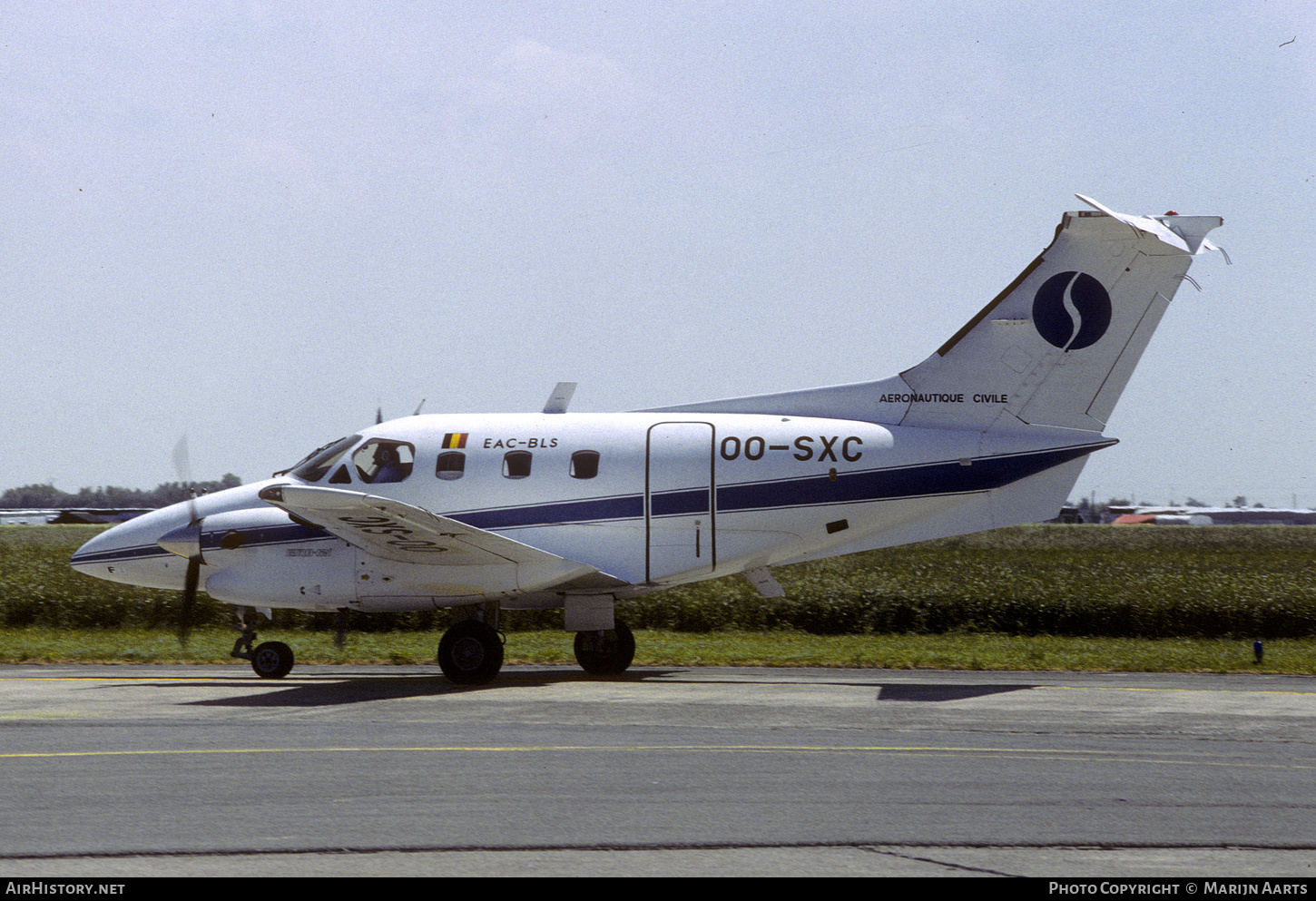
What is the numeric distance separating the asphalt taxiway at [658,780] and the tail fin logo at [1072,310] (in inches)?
185

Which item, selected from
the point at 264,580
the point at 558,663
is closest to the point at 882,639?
the point at 558,663

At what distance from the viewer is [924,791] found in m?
9.48

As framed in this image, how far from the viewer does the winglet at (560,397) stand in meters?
18.6

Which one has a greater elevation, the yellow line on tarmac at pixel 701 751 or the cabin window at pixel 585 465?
the cabin window at pixel 585 465

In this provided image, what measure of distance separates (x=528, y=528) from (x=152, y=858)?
10.1 meters

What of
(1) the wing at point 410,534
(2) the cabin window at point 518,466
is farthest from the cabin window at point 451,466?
(1) the wing at point 410,534

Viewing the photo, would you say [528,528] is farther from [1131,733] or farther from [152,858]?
[152,858]

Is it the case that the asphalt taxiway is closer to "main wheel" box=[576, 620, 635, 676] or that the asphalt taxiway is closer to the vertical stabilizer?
"main wheel" box=[576, 620, 635, 676]

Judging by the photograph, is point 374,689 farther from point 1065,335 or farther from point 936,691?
point 1065,335

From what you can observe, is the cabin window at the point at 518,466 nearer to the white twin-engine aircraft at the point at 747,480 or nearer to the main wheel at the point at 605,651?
the white twin-engine aircraft at the point at 747,480

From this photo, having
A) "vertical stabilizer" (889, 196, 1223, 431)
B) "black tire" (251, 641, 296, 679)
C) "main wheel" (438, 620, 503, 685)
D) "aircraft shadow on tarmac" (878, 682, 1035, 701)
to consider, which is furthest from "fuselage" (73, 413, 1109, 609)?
"aircraft shadow on tarmac" (878, 682, 1035, 701)

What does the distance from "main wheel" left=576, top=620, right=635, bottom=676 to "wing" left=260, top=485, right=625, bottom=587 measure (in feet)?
5.08

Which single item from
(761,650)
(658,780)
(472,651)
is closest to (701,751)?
(658,780)

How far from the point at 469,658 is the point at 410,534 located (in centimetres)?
191
